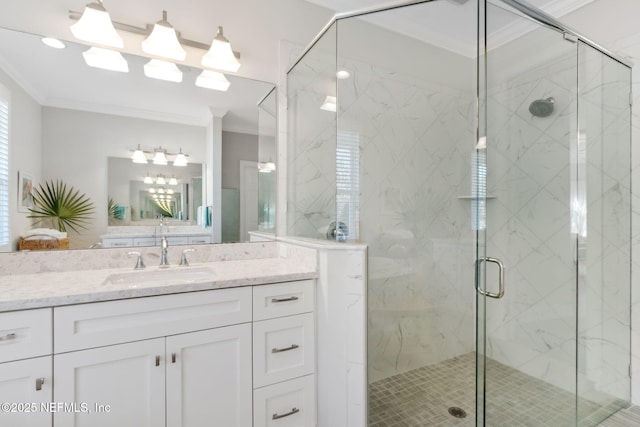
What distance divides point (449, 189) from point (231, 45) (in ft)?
5.85

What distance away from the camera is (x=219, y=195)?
1974 millimetres

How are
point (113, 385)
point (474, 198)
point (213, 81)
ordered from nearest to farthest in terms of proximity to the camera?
point (113, 385) < point (213, 81) < point (474, 198)

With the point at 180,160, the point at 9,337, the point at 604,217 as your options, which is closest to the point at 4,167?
the point at 180,160

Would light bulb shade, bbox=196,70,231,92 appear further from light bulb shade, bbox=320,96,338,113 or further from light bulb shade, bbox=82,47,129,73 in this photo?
light bulb shade, bbox=320,96,338,113

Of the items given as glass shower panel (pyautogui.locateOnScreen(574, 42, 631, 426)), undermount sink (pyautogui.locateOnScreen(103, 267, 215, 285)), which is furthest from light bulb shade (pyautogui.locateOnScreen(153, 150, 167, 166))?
glass shower panel (pyautogui.locateOnScreen(574, 42, 631, 426))

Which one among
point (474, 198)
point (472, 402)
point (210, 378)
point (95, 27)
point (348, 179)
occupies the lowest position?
point (472, 402)

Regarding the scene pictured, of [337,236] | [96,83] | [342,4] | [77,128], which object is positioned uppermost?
[342,4]

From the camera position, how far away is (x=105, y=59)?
1.66 meters

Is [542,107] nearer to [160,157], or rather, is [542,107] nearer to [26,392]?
[160,157]

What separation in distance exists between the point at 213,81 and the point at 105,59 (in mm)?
554

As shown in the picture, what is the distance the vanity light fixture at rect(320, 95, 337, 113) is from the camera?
2006mm

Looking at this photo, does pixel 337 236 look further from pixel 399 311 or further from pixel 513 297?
pixel 513 297

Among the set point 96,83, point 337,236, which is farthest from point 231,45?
point 337,236

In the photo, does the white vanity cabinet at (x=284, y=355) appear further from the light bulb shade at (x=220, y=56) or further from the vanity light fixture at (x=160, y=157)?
the light bulb shade at (x=220, y=56)
